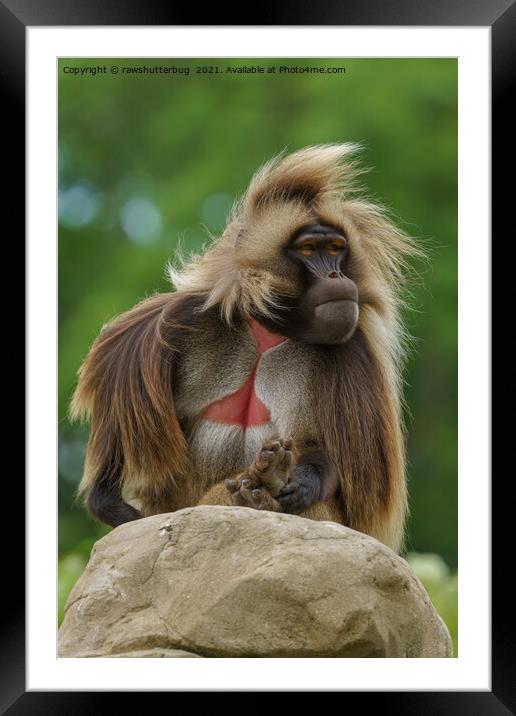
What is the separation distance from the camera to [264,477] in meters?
6.95

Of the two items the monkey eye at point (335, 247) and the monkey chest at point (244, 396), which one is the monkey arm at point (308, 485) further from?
the monkey eye at point (335, 247)

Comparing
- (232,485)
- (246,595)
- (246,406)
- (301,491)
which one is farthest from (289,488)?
(246,595)

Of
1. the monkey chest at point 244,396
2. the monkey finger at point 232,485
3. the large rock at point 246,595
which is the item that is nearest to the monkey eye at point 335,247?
the monkey chest at point 244,396

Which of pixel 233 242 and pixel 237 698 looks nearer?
pixel 237 698

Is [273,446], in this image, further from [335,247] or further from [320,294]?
[335,247]

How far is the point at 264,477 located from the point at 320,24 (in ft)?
8.09

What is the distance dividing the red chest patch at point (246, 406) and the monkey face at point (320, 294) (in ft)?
0.54

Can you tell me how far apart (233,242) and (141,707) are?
310cm

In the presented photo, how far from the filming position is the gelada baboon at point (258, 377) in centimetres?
773
